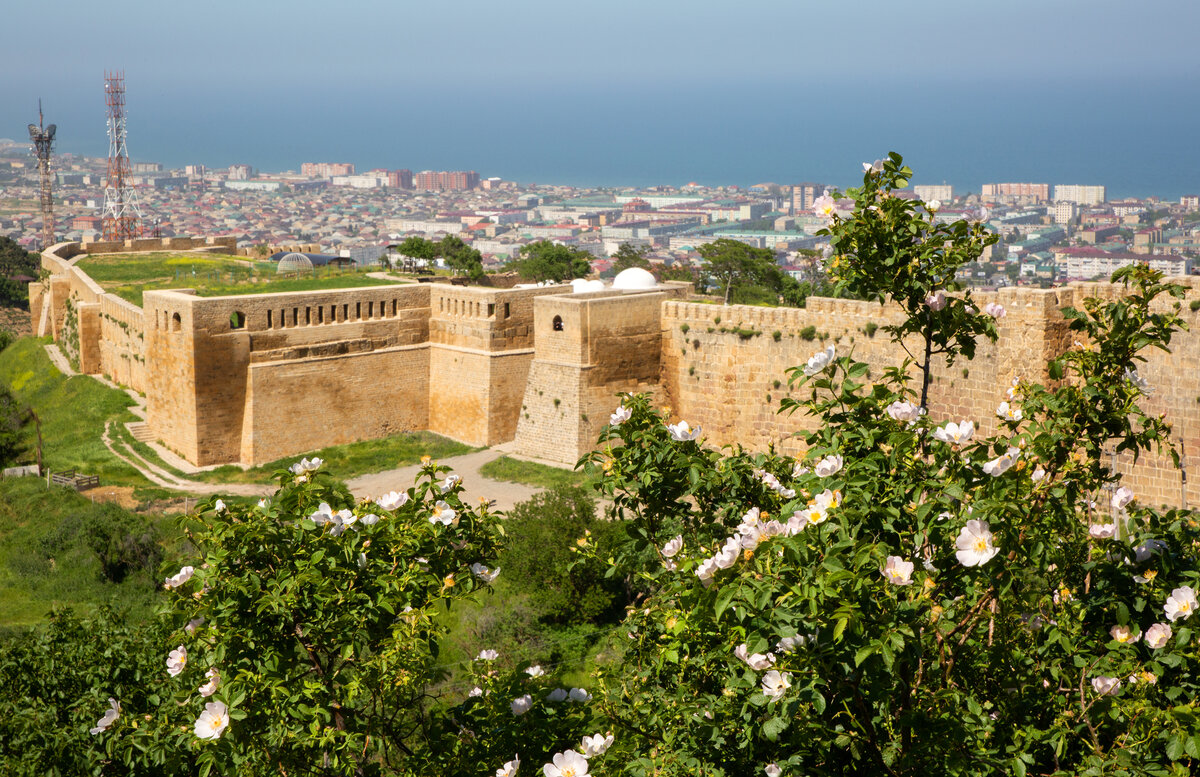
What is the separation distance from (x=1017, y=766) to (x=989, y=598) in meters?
0.70

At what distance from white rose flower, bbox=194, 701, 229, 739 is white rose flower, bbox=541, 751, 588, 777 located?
125 cm

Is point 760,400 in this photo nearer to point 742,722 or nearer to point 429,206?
point 742,722

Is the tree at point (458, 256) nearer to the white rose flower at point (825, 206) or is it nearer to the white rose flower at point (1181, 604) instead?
the white rose flower at point (825, 206)

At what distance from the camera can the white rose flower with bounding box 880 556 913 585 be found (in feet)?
13.4

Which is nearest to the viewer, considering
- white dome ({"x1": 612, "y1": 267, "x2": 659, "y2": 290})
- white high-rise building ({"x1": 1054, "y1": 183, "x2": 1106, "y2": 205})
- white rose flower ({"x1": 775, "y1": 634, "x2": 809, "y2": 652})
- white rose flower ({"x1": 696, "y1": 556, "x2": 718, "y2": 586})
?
white rose flower ({"x1": 775, "y1": 634, "x2": 809, "y2": 652})

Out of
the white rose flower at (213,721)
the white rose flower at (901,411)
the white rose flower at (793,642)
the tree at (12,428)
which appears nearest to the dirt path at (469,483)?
the tree at (12,428)

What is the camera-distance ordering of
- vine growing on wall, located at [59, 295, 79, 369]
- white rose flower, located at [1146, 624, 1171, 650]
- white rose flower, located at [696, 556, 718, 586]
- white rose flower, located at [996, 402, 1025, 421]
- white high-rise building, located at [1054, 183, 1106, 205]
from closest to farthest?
white rose flower, located at [696, 556, 718, 586] < white rose flower, located at [1146, 624, 1171, 650] < white rose flower, located at [996, 402, 1025, 421] < vine growing on wall, located at [59, 295, 79, 369] < white high-rise building, located at [1054, 183, 1106, 205]

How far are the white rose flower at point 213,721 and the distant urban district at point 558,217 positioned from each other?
29136mm

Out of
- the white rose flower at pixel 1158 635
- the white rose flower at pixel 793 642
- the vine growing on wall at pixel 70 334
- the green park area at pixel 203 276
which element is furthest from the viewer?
the vine growing on wall at pixel 70 334

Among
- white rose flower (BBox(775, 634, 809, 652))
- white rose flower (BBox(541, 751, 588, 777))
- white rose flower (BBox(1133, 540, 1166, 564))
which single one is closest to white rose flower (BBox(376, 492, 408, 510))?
white rose flower (BBox(541, 751, 588, 777))

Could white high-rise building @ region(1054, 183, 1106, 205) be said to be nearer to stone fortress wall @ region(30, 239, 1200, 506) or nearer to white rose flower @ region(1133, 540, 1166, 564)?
stone fortress wall @ region(30, 239, 1200, 506)

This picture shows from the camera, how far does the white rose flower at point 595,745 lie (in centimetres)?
505

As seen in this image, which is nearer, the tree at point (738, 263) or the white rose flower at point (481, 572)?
→ the white rose flower at point (481, 572)

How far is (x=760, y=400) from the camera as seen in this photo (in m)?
18.9
